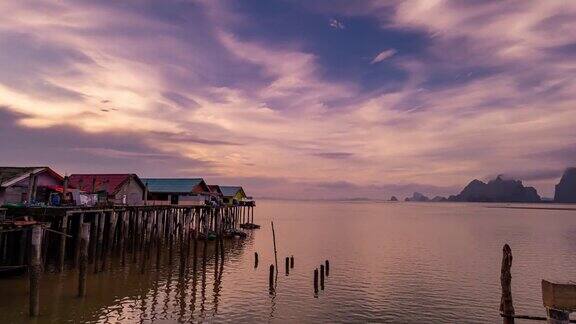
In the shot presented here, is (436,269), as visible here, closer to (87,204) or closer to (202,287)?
(202,287)

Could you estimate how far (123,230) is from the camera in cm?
3734

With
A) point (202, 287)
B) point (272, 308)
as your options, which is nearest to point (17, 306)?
point (202, 287)

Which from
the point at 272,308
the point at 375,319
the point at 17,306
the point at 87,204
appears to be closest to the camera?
the point at 17,306

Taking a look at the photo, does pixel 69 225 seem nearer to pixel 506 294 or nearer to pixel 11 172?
pixel 11 172

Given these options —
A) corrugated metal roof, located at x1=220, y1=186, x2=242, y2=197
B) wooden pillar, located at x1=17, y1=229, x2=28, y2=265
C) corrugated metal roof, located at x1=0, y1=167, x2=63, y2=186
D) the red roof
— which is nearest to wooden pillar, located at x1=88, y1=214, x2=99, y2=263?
wooden pillar, located at x1=17, y1=229, x2=28, y2=265

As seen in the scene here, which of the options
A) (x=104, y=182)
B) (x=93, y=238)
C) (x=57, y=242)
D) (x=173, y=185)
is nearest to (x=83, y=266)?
(x=93, y=238)

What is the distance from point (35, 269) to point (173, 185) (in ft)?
128

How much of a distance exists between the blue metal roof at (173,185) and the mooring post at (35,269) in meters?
36.8

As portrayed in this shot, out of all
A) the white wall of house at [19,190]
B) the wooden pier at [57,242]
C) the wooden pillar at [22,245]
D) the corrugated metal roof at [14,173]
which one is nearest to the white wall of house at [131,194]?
the wooden pier at [57,242]

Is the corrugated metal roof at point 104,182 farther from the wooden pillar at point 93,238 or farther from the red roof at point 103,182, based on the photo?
the wooden pillar at point 93,238

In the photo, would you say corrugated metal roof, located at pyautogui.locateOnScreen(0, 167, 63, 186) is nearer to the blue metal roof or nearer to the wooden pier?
the wooden pier

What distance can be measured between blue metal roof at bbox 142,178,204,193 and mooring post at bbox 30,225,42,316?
36.8 meters

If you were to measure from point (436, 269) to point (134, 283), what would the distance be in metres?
25.7

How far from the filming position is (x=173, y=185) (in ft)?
189
